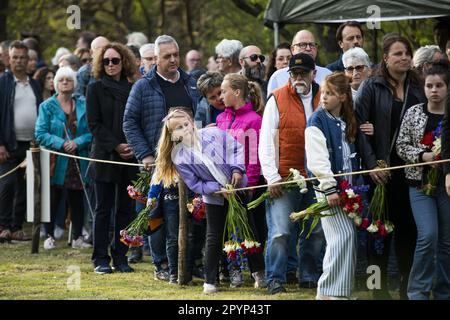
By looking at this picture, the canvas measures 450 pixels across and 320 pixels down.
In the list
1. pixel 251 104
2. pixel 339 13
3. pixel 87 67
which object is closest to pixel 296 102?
pixel 251 104

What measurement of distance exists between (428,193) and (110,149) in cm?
401

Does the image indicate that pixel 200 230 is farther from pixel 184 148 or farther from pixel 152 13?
pixel 152 13

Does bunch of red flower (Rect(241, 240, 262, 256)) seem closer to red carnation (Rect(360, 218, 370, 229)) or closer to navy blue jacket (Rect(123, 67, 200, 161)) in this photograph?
Result: red carnation (Rect(360, 218, 370, 229))

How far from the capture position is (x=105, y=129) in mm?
13195

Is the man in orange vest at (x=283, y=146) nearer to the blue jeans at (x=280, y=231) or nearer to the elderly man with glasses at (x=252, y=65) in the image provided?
the blue jeans at (x=280, y=231)

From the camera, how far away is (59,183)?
15953 mm

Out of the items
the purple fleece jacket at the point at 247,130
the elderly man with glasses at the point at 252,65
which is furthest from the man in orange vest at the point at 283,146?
the elderly man with glasses at the point at 252,65

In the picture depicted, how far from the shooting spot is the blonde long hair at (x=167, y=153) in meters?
11.5

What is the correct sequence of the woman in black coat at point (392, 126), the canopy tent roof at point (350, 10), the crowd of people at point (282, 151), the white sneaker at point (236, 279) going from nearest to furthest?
the crowd of people at point (282, 151) → the woman in black coat at point (392, 126) → the white sneaker at point (236, 279) → the canopy tent roof at point (350, 10)

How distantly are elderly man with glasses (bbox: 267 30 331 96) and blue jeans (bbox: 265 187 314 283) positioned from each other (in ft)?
3.81

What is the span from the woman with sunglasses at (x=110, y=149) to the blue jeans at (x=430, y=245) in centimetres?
368

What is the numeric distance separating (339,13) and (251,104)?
296 centimetres

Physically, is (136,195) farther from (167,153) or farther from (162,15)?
(162,15)

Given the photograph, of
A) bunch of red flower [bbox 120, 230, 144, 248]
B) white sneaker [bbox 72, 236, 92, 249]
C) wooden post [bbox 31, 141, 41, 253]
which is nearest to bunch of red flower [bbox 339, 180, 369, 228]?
bunch of red flower [bbox 120, 230, 144, 248]
